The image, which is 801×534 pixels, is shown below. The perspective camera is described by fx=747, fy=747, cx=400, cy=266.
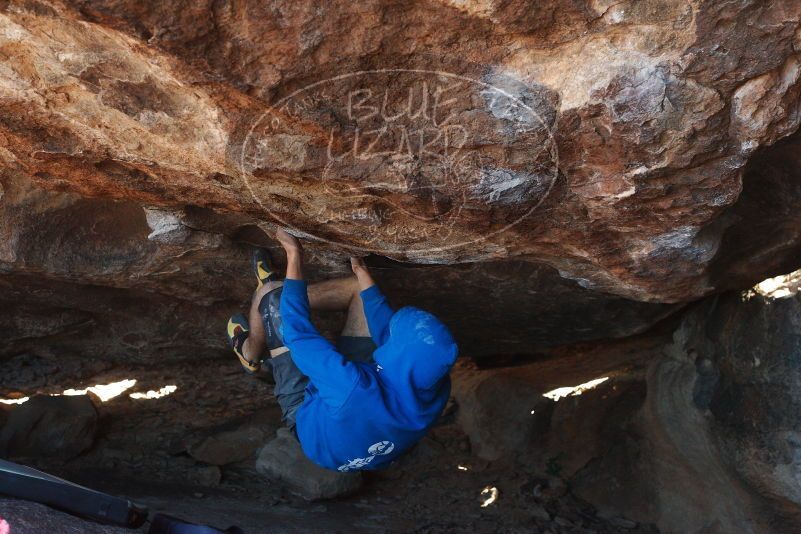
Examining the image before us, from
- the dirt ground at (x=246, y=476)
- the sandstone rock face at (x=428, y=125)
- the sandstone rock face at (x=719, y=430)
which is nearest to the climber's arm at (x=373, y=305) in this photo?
the sandstone rock face at (x=428, y=125)

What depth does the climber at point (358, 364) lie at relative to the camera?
7.17 ft

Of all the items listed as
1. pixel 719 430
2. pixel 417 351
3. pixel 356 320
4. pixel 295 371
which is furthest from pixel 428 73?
pixel 719 430

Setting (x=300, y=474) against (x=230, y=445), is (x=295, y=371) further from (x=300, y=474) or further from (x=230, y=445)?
(x=230, y=445)

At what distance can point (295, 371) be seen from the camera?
2.61m

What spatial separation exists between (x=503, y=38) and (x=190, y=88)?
61 centimetres

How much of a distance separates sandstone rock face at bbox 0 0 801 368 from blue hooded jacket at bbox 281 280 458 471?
228mm

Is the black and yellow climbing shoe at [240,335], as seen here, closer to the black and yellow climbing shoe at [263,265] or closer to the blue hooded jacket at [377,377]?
the black and yellow climbing shoe at [263,265]

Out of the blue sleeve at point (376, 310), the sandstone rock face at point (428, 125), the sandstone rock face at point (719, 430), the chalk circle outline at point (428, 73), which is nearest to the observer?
the sandstone rock face at point (428, 125)

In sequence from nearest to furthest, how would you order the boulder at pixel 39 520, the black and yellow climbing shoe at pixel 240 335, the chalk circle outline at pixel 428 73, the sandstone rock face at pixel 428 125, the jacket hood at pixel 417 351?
the sandstone rock face at pixel 428 125, the chalk circle outline at pixel 428 73, the boulder at pixel 39 520, the jacket hood at pixel 417 351, the black and yellow climbing shoe at pixel 240 335

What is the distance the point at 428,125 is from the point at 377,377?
0.92m

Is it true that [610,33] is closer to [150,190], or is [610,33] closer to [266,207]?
[266,207]

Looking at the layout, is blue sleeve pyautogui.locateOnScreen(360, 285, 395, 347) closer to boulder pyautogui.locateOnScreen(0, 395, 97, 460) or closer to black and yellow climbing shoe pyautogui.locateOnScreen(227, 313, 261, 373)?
black and yellow climbing shoe pyautogui.locateOnScreen(227, 313, 261, 373)

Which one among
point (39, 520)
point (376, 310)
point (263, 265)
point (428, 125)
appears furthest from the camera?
point (263, 265)

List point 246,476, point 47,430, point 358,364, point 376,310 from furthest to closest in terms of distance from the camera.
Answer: point 246,476 → point 47,430 → point 376,310 → point 358,364
